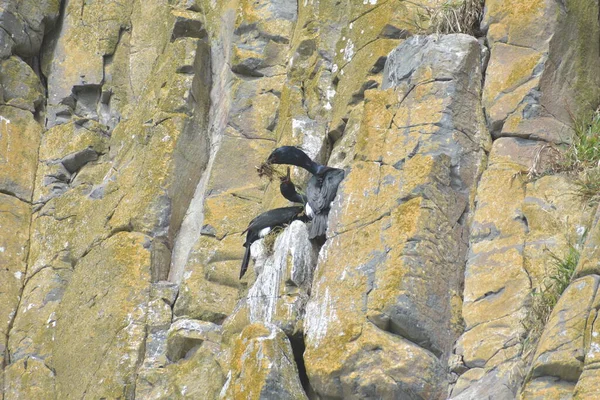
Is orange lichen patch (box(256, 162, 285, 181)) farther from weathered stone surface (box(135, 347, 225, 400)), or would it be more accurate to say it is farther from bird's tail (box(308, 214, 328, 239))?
weathered stone surface (box(135, 347, 225, 400))

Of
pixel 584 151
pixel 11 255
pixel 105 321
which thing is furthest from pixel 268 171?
pixel 11 255

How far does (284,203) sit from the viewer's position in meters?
13.9

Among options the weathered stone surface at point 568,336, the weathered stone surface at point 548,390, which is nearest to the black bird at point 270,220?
the weathered stone surface at point 568,336

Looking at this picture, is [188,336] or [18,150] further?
[18,150]

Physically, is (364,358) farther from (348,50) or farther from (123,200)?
(123,200)

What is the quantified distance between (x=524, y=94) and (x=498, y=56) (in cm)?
62

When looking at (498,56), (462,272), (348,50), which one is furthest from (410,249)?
(348,50)

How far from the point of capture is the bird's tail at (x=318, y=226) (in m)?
12.0

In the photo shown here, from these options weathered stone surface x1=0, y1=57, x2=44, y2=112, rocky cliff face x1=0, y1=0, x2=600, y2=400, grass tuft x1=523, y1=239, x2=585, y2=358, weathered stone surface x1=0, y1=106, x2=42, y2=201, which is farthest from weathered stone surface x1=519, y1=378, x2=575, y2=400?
weathered stone surface x1=0, y1=57, x2=44, y2=112

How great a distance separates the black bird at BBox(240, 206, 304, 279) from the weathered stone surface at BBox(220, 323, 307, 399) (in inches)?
74.4

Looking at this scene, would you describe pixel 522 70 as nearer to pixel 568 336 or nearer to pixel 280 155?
pixel 280 155

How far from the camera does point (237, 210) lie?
1495 centimetres

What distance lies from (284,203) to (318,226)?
183 centimetres

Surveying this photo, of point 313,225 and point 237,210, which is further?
point 237,210
